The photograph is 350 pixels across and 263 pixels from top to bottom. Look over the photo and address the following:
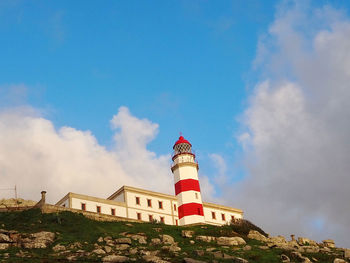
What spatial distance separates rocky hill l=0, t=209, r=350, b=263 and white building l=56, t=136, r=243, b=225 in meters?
6.76

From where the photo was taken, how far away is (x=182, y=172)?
73688mm

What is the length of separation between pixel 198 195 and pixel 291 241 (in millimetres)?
15570

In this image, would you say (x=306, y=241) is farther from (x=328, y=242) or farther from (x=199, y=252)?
(x=199, y=252)

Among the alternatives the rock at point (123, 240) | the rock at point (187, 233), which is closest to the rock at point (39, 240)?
the rock at point (123, 240)

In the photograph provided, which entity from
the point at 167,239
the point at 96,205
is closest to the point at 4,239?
the point at 167,239

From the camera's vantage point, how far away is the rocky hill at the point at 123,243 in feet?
139

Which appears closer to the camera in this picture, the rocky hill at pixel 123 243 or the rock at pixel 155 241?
the rocky hill at pixel 123 243

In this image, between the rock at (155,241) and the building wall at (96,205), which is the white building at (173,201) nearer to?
the building wall at (96,205)

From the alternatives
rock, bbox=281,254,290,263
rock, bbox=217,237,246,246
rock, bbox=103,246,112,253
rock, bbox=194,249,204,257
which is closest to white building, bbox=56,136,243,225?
rock, bbox=217,237,246,246

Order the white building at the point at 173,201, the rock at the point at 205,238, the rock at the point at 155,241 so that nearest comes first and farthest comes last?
1. the rock at the point at 155,241
2. the rock at the point at 205,238
3. the white building at the point at 173,201

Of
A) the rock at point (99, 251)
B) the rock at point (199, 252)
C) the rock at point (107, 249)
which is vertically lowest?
the rock at point (199, 252)

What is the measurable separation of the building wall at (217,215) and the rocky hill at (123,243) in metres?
14.9

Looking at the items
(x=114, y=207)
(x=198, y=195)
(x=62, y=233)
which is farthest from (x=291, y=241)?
(x=62, y=233)

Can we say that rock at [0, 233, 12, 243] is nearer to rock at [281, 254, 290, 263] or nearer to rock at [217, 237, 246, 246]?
rock at [217, 237, 246, 246]
